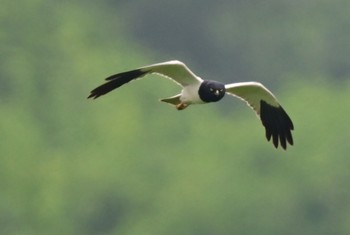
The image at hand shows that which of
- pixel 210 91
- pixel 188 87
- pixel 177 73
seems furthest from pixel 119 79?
pixel 210 91

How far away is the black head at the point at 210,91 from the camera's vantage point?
19.7m

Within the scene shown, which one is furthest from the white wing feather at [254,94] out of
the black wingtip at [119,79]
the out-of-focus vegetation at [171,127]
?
the out-of-focus vegetation at [171,127]

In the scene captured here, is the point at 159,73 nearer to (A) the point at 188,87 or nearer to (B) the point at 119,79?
(A) the point at 188,87

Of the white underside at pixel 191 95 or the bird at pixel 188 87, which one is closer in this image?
the bird at pixel 188 87

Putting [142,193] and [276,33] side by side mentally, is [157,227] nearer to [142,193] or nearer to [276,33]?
[142,193]

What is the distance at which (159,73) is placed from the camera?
65.2 feet

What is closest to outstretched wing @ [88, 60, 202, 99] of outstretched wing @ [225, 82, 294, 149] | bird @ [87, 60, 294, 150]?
bird @ [87, 60, 294, 150]

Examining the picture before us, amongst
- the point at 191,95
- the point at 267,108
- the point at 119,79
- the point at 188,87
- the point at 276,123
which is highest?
the point at 119,79

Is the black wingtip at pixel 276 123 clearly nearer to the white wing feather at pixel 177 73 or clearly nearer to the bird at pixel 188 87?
the bird at pixel 188 87

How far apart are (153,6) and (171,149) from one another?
15.3 metres

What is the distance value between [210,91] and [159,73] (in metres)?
0.69

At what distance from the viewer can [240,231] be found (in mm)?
47406

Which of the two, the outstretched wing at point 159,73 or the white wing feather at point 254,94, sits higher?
the outstretched wing at point 159,73

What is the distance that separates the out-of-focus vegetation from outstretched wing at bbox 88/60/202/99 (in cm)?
2592
